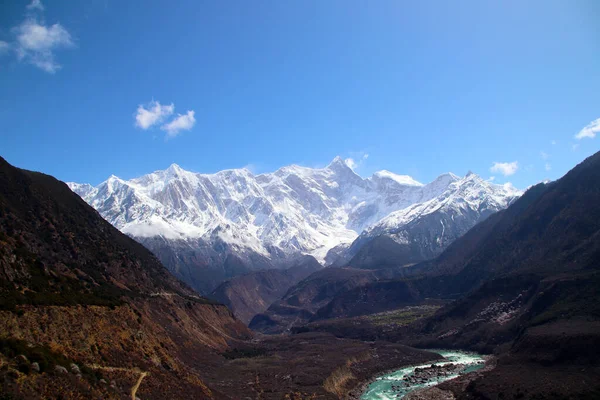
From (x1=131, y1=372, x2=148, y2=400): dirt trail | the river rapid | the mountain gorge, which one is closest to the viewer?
the mountain gorge

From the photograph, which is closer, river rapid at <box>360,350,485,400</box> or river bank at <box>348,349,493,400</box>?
river bank at <box>348,349,493,400</box>

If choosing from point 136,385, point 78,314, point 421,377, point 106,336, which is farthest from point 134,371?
point 421,377

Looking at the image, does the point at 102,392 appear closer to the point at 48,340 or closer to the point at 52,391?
the point at 52,391

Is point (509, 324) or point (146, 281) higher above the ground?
point (146, 281)

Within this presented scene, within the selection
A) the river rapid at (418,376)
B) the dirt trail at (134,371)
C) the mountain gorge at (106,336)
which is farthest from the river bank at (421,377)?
the dirt trail at (134,371)

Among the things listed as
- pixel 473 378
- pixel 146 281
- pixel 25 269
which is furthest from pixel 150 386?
pixel 146 281

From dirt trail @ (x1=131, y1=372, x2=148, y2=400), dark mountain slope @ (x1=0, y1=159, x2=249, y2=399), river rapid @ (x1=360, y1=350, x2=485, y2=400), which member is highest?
dark mountain slope @ (x1=0, y1=159, x2=249, y2=399)

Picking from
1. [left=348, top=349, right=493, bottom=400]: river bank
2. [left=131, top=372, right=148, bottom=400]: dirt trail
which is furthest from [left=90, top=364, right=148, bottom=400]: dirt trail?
[left=348, top=349, right=493, bottom=400]: river bank

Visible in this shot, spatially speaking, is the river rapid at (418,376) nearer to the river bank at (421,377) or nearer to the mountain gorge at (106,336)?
the river bank at (421,377)

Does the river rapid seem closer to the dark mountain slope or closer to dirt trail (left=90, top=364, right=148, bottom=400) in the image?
the dark mountain slope
